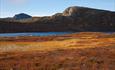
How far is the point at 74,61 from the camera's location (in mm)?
26453

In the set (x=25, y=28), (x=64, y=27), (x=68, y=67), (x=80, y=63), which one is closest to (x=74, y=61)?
A: (x=80, y=63)

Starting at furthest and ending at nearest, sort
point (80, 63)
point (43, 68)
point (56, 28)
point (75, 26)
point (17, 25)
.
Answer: point (75, 26)
point (56, 28)
point (17, 25)
point (80, 63)
point (43, 68)

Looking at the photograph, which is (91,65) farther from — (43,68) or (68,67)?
(43,68)

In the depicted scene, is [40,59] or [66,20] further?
[66,20]

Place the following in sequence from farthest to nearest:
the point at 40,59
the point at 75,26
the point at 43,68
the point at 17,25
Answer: the point at 75,26 → the point at 17,25 → the point at 40,59 → the point at 43,68

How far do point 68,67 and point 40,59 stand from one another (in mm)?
4881

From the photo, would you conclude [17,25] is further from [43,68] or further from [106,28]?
[43,68]

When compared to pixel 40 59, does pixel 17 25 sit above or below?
below

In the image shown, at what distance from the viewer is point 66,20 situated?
653ft

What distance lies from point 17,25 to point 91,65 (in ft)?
469

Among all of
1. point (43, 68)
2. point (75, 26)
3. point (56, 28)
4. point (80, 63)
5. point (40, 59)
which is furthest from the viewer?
point (75, 26)

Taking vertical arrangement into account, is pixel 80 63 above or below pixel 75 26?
above

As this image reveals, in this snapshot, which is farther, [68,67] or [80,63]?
[80,63]

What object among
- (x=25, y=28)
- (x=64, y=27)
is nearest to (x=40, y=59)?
(x=25, y=28)
